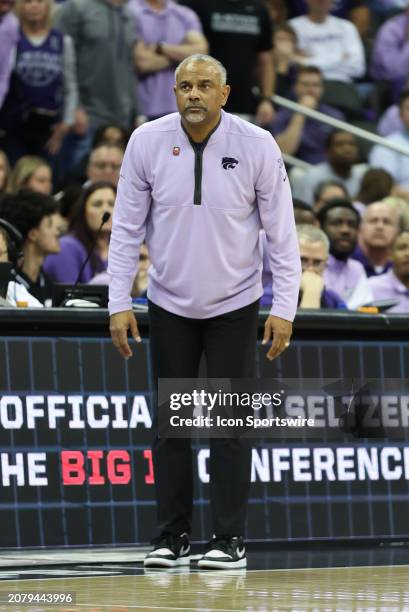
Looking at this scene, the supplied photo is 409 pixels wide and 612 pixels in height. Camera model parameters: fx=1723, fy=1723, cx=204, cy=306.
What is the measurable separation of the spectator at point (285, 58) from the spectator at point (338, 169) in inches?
43.1

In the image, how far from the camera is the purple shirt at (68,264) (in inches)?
452

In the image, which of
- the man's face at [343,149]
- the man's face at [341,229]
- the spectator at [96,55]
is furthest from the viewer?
the man's face at [343,149]

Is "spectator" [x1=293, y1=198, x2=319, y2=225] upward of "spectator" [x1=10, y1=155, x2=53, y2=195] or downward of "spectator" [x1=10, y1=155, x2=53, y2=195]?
downward

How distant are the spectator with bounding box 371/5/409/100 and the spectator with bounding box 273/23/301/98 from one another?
46.7 inches

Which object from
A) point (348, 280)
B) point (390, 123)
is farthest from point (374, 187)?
point (348, 280)

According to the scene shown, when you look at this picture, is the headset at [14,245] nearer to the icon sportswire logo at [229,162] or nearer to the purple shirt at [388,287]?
the icon sportswire logo at [229,162]

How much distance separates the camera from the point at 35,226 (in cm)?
1098

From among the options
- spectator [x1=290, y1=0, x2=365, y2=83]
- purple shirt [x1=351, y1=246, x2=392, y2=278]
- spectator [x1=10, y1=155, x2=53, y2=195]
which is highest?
spectator [x1=290, y1=0, x2=365, y2=83]

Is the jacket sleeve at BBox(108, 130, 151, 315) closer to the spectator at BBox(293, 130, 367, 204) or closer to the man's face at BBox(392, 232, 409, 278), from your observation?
the man's face at BBox(392, 232, 409, 278)

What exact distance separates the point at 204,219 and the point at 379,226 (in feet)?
20.1

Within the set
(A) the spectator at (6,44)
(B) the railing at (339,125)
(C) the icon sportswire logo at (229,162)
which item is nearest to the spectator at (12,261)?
(C) the icon sportswire logo at (229,162)

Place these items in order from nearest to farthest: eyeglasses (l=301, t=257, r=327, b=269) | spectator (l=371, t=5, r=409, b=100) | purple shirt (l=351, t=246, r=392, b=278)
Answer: eyeglasses (l=301, t=257, r=327, b=269) < purple shirt (l=351, t=246, r=392, b=278) < spectator (l=371, t=5, r=409, b=100)

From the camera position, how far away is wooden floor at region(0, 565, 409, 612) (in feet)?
18.9

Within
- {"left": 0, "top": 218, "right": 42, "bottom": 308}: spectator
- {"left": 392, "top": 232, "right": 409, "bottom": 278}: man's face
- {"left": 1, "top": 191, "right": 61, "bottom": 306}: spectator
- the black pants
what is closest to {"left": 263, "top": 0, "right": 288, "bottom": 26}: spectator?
{"left": 392, "top": 232, "right": 409, "bottom": 278}: man's face
